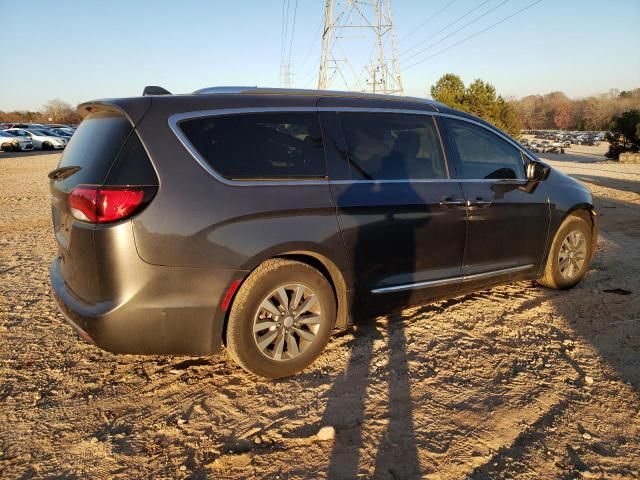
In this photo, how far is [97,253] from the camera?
262 centimetres

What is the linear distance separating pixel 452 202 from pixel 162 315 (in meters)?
2.33

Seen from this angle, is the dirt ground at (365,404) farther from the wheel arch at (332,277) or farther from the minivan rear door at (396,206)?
the minivan rear door at (396,206)

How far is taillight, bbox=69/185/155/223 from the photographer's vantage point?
8.43ft

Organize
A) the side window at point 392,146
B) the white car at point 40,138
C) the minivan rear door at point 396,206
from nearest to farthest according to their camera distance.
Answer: the minivan rear door at point 396,206 < the side window at point 392,146 < the white car at point 40,138

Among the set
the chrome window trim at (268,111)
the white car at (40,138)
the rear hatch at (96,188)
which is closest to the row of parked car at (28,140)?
the white car at (40,138)

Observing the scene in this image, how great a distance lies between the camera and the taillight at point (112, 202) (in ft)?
8.43

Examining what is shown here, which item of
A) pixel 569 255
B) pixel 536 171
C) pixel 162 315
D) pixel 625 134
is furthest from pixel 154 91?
pixel 625 134

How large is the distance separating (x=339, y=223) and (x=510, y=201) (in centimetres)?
183

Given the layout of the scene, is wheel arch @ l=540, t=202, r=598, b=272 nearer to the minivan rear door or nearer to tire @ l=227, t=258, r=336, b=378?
the minivan rear door

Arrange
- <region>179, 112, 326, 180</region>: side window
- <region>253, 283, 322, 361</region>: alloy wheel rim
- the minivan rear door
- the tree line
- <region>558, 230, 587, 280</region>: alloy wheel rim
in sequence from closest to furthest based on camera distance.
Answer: <region>179, 112, 326, 180</region>: side window → <region>253, 283, 322, 361</region>: alloy wheel rim → the minivan rear door → <region>558, 230, 587, 280</region>: alloy wheel rim → the tree line

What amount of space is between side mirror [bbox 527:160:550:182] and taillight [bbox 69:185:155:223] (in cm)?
335

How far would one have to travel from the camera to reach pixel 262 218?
2.88m

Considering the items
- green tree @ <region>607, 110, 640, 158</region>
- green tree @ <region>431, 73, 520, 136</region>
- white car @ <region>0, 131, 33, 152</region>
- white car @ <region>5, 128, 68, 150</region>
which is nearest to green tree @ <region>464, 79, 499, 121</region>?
green tree @ <region>431, 73, 520, 136</region>

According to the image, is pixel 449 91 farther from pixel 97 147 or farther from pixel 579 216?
pixel 97 147
